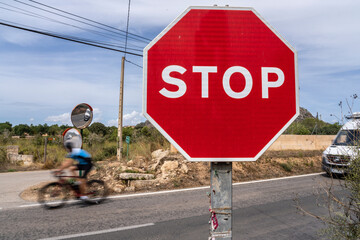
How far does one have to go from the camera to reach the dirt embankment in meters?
9.30

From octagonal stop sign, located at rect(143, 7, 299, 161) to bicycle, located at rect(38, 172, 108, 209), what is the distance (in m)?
6.41

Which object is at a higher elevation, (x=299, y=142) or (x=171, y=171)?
(x=299, y=142)

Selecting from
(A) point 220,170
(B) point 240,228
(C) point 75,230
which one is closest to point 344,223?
(A) point 220,170

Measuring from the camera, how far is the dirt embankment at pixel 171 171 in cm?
930

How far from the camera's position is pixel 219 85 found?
1309 millimetres

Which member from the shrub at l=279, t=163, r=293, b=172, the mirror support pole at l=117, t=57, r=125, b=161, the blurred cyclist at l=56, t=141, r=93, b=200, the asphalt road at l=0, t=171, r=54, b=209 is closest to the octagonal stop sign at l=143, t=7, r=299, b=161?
the blurred cyclist at l=56, t=141, r=93, b=200

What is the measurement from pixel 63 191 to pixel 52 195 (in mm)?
290

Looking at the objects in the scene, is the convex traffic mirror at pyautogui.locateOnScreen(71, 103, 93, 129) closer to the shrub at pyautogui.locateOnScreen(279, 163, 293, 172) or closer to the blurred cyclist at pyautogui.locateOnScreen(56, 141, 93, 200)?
the blurred cyclist at pyautogui.locateOnScreen(56, 141, 93, 200)

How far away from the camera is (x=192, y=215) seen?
19.2 ft

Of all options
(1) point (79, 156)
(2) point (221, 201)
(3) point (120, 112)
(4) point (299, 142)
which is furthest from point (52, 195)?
(4) point (299, 142)

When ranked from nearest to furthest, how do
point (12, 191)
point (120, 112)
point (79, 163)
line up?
point (79, 163) → point (12, 191) → point (120, 112)

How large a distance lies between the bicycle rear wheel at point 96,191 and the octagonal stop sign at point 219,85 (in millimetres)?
6483

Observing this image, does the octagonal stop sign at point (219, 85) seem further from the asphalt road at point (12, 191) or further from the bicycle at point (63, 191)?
the asphalt road at point (12, 191)

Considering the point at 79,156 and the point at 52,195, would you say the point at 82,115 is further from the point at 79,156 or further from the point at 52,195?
the point at 52,195
